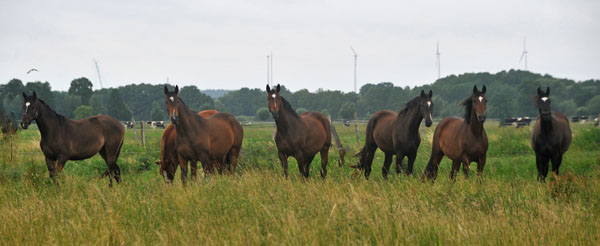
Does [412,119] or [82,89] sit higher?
[82,89]

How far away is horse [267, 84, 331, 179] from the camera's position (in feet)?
33.3

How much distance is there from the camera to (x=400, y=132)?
10.9 meters

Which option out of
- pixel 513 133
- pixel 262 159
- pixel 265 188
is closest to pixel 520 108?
pixel 513 133

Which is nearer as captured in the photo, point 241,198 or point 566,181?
point 241,198

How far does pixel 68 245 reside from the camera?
5.57 m

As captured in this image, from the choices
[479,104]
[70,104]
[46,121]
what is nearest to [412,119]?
[479,104]

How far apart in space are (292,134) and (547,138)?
18.4 feet

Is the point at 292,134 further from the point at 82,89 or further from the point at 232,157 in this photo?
the point at 82,89

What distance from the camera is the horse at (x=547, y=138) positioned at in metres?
10.3

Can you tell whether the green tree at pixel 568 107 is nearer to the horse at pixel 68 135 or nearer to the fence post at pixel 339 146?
the fence post at pixel 339 146

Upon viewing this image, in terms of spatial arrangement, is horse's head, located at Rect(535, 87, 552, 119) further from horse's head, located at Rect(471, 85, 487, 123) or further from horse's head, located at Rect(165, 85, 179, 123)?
horse's head, located at Rect(165, 85, 179, 123)

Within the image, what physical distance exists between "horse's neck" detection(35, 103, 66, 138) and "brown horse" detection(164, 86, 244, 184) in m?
2.78

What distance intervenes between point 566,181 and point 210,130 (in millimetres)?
6964

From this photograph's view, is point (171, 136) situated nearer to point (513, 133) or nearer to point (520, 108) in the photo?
point (513, 133)
